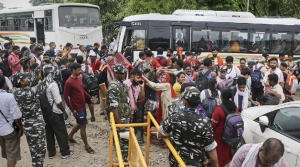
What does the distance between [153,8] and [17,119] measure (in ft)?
48.1

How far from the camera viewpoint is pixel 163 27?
12.8 metres

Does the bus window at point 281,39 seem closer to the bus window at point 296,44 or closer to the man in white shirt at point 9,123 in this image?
the bus window at point 296,44

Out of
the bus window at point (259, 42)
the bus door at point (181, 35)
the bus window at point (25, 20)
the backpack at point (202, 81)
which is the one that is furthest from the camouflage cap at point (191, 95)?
the bus window at point (25, 20)

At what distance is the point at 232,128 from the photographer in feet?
13.6

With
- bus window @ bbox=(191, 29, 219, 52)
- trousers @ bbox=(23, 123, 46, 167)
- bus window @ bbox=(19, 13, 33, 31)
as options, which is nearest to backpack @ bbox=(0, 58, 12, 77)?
trousers @ bbox=(23, 123, 46, 167)

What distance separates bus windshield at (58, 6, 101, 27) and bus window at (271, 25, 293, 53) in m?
9.71

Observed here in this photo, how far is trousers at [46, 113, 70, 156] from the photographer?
5375mm

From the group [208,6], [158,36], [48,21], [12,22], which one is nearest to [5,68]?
[158,36]

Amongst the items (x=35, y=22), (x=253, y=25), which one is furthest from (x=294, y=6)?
(x=35, y=22)

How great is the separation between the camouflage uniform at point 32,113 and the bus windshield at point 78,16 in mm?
11521

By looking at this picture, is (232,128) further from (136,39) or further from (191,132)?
(136,39)

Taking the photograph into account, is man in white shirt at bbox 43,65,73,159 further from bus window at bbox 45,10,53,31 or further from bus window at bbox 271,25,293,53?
bus window at bbox 45,10,53,31

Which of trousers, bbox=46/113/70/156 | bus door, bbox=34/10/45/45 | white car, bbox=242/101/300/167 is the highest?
bus door, bbox=34/10/45/45

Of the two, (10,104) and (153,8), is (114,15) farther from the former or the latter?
(10,104)
